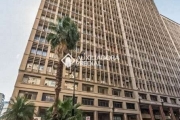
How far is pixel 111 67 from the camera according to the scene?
1644 inches

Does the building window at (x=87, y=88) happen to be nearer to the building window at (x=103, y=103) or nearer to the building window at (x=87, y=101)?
the building window at (x=87, y=101)

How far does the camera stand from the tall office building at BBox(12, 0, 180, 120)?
31.3m

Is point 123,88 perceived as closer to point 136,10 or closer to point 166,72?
point 166,72

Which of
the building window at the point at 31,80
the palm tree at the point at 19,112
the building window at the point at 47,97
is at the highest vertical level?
the building window at the point at 31,80

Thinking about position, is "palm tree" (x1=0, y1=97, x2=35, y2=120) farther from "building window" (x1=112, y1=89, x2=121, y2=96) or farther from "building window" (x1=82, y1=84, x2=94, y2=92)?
"building window" (x1=112, y1=89, x2=121, y2=96)

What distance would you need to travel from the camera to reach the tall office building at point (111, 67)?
31.3 meters

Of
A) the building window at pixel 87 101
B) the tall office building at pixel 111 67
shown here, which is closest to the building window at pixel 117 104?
the tall office building at pixel 111 67

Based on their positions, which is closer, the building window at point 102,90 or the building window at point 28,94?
the building window at point 28,94

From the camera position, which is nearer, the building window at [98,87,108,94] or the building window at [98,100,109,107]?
the building window at [98,100,109,107]

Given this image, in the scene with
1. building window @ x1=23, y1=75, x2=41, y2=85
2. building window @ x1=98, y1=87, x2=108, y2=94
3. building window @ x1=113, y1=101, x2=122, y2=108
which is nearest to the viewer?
building window @ x1=23, y1=75, x2=41, y2=85

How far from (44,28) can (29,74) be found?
1397 centimetres

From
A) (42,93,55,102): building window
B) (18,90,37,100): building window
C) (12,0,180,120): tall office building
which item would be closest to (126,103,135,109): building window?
(12,0,180,120): tall office building

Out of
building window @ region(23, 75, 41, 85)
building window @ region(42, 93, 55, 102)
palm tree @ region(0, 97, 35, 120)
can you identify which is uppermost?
building window @ region(23, 75, 41, 85)

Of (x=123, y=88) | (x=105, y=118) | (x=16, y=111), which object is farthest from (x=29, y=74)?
(x=123, y=88)
